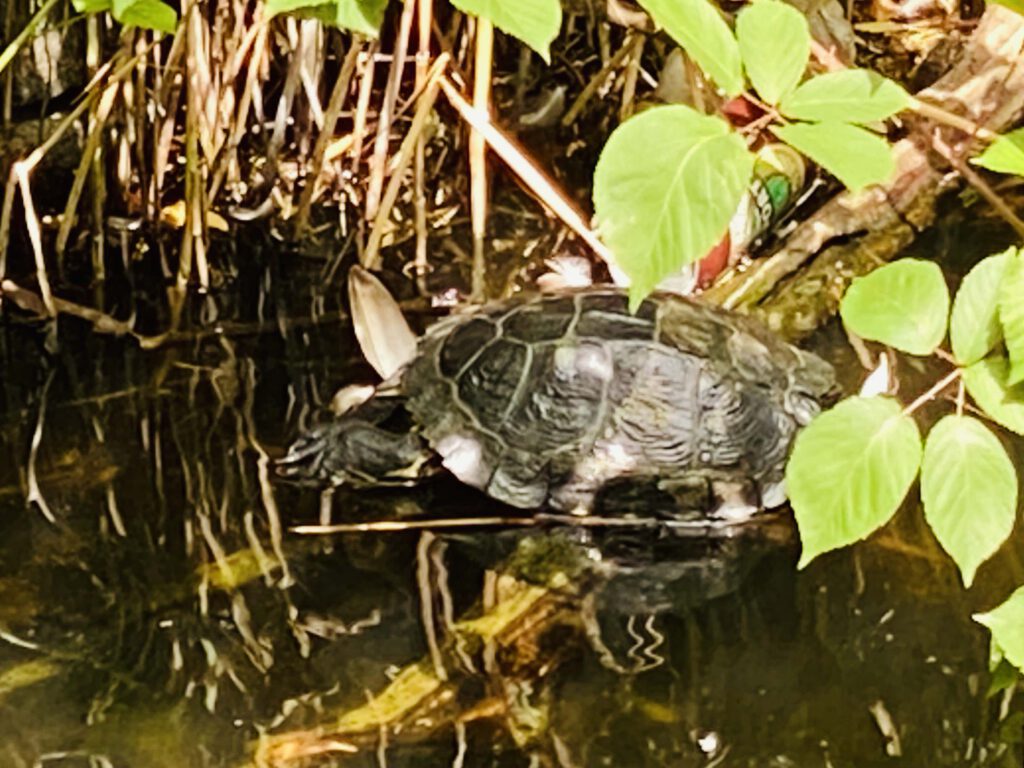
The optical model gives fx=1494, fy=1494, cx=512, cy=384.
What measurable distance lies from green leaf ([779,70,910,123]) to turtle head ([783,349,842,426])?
132 cm

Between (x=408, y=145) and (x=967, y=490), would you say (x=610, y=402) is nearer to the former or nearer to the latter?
(x=408, y=145)

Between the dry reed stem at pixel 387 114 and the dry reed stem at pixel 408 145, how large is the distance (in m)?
0.06

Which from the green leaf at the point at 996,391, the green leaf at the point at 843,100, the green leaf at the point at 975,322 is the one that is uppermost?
the green leaf at the point at 843,100

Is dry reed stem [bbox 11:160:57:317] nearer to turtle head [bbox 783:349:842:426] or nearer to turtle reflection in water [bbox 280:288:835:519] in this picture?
turtle reflection in water [bbox 280:288:835:519]

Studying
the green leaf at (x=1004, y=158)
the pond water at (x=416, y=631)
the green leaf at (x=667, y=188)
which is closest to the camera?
the green leaf at (x=667, y=188)

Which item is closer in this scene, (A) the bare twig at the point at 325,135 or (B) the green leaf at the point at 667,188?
(B) the green leaf at the point at 667,188

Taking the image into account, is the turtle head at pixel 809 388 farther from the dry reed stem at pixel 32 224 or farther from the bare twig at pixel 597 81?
the dry reed stem at pixel 32 224

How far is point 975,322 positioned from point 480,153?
69.0 inches

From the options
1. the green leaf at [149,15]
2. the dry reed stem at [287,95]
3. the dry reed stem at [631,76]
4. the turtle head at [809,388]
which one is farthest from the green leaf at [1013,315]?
the dry reed stem at [287,95]

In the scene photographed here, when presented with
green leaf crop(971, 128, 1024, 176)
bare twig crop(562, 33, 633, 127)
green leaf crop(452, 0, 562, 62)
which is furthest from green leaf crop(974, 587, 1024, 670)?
bare twig crop(562, 33, 633, 127)

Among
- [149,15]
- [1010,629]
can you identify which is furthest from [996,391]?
[149,15]

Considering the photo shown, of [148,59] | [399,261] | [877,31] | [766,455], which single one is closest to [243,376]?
[399,261]

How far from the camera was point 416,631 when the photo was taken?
1840 mm

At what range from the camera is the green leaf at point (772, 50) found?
2.73ft
